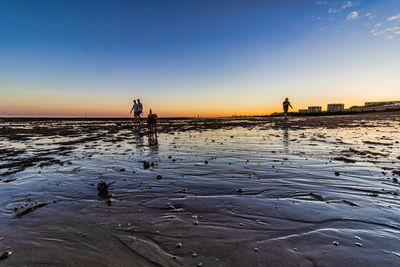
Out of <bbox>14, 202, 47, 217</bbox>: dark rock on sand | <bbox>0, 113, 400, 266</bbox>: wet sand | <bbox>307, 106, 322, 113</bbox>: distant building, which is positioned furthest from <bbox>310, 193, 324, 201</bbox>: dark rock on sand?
<bbox>307, 106, 322, 113</bbox>: distant building

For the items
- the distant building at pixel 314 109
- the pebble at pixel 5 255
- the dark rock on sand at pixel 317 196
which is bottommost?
the pebble at pixel 5 255

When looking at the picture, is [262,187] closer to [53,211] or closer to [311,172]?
[311,172]

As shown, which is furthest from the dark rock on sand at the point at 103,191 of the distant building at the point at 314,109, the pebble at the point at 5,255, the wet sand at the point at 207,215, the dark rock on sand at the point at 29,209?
the distant building at the point at 314,109

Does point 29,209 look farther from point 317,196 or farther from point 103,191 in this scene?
point 317,196

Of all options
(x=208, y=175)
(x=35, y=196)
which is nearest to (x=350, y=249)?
(x=208, y=175)

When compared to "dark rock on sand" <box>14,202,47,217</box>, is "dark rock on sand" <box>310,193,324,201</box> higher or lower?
higher

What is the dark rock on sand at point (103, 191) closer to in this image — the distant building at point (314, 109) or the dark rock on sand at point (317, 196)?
the dark rock on sand at point (317, 196)

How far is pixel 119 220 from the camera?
3484 mm

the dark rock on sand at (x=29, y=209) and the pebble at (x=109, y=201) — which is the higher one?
the pebble at (x=109, y=201)

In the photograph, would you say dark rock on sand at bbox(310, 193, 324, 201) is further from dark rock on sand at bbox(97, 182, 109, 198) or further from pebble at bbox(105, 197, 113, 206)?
dark rock on sand at bbox(97, 182, 109, 198)

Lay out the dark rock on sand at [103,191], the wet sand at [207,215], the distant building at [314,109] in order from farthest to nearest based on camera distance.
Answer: the distant building at [314,109]
the dark rock on sand at [103,191]
the wet sand at [207,215]

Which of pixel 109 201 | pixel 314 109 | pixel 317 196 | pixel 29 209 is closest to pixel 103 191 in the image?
pixel 109 201

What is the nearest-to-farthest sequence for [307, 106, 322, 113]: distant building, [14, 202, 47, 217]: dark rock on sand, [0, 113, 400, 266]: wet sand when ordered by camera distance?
[0, 113, 400, 266]: wet sand < [14, 202, 47, 217]: dark rock on sand < [307, 106, 322, 113]: distant building

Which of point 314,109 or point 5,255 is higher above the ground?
point 314,109
